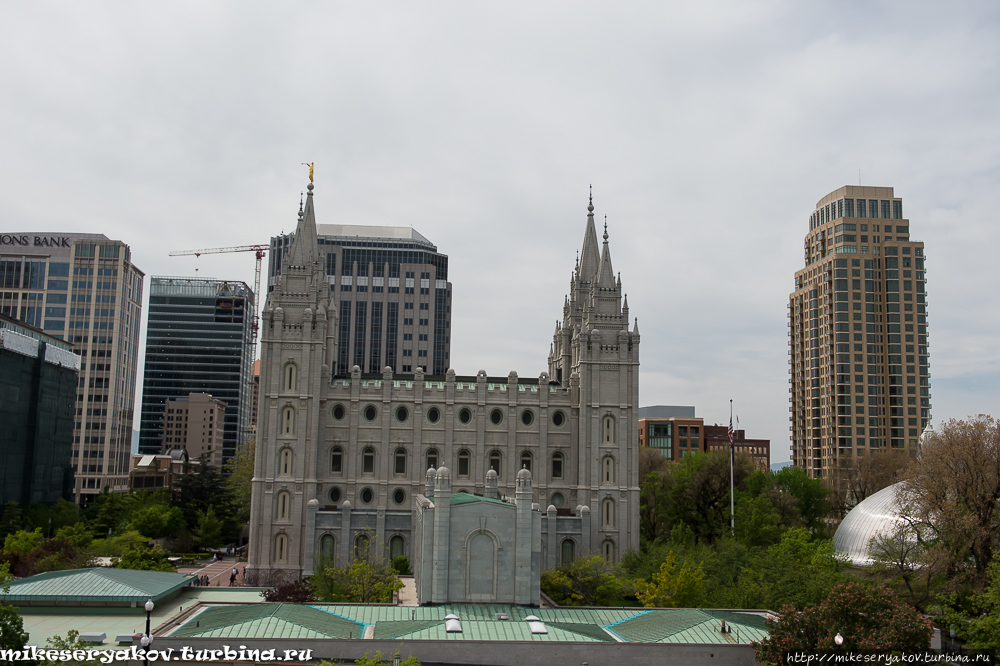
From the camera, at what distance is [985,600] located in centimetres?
4153

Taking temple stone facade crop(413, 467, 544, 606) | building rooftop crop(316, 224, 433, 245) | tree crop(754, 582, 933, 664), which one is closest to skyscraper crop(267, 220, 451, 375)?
building rooftop crop(316, 224, 433, 245)

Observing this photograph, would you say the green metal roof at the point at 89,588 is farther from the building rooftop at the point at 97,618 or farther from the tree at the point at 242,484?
the tree at the point at 242,484

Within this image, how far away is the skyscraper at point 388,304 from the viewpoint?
5517 inches

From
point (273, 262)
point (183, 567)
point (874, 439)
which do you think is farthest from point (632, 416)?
point (273, 262)

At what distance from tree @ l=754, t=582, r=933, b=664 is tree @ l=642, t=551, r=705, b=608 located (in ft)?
49.3

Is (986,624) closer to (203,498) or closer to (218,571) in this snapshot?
(218,571)

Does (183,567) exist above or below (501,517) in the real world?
below

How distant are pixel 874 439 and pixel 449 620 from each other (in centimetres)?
10835

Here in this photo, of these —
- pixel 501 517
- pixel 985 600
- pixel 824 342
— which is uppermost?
pixel 824 342

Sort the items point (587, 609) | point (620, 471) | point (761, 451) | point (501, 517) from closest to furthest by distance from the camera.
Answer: point (587, 609)
point (501, 517)
point (620, 471)
point (761, 451)

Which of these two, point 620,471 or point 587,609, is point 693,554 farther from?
point 587,609

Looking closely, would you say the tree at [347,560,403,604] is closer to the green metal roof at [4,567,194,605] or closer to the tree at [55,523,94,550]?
the green metal roof at [4,567,194,605]

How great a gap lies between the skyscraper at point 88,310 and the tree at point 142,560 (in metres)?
70.9

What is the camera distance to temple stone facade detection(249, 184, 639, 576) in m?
72.9
